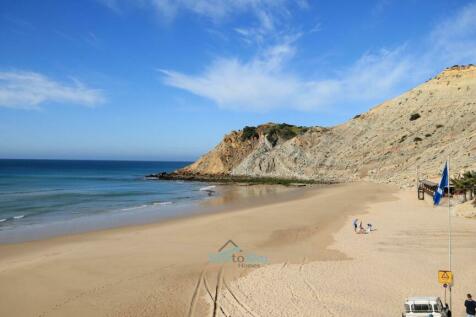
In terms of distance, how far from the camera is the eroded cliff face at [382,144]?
246 feet

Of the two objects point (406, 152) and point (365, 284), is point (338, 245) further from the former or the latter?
point (406, 152)

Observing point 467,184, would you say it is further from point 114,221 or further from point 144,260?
point 114,221

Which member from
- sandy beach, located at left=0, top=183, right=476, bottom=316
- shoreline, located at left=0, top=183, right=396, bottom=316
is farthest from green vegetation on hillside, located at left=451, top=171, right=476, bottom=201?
shoreline, located at left=0, top=183, right=396, bottom=316

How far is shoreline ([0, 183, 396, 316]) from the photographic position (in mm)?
15211

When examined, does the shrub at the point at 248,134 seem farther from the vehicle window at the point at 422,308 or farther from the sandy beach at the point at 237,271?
the vehicle window at the point at 422,308

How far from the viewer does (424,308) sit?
40.7 ft

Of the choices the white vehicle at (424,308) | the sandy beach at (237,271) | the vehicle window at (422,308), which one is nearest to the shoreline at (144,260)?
the sandy beach at (237,271)

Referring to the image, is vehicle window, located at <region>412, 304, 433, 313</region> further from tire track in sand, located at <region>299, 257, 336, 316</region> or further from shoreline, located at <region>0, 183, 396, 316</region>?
shoreline, located at <region>0, 183, 396, 316</region>

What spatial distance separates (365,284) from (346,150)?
7768 cm

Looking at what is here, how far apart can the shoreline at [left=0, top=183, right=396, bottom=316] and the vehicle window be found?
6.87 metres

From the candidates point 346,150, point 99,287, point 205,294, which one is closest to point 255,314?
point 205,294

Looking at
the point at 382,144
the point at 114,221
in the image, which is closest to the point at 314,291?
the point at 114,221

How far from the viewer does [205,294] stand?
1605cm

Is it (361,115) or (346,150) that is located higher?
(361,115)
